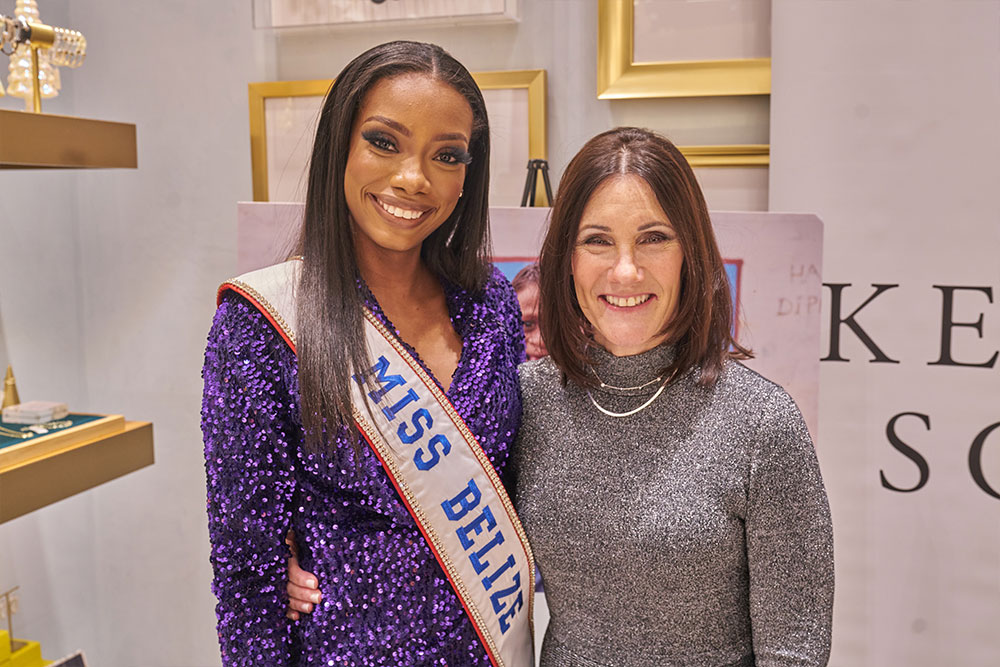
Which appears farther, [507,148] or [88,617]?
[88,617]

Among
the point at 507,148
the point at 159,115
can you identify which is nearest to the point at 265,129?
the point at 159,115

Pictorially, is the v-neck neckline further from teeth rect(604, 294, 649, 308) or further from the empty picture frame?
the empty picture frame

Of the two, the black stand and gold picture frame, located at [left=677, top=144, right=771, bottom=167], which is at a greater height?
gold picture frame, located at [left=677, top=144, right=771, bottom=167]

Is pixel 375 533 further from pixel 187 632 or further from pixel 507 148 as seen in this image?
pixel 187 632

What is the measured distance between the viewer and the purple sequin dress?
109 cm

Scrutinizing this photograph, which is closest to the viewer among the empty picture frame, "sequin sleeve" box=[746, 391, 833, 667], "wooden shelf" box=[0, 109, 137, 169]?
"sequin sleeve" box=[746, 391, 833, 667]

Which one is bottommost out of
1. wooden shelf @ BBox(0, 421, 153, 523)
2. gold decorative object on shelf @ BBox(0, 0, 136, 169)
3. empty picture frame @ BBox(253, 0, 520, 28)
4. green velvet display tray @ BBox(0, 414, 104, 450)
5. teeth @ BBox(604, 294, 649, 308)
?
wooden shelf @ BBox(0, 421, 153, 523)

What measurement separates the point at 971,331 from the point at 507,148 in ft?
3.15

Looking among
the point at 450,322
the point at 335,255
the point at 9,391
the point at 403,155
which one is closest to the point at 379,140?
the point at 403,155

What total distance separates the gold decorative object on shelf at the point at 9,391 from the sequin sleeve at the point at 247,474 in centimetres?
103

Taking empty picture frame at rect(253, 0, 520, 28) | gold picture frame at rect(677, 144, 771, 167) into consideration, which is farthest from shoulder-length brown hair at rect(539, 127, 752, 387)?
empty picture frame at rect(253, 0, 520, 28)

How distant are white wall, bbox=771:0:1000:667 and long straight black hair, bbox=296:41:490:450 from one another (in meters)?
0.77

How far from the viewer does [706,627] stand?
1.09 meters

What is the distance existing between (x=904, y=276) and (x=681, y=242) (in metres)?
0.77
